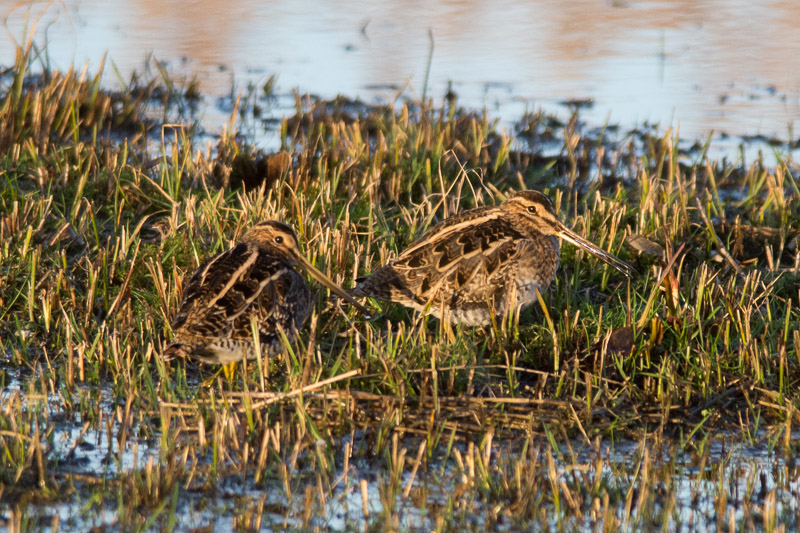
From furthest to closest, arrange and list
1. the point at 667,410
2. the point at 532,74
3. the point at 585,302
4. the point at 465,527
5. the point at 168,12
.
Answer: the point at 168,12
the point at 532,74
the point at 585,302
the point at 667,410
the point at 465,527

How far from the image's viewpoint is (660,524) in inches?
145

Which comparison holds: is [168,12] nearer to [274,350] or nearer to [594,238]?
[594,238]

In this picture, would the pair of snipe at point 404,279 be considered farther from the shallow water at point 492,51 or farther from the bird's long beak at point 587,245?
the shallow water at point 492,51

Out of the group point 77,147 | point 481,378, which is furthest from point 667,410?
point 77,147

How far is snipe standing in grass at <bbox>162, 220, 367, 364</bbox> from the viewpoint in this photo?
15.6 feet

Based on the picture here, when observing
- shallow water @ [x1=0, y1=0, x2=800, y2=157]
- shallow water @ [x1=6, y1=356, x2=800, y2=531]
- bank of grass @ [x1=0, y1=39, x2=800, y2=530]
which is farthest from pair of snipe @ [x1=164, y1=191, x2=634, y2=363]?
shallow water @ [x1=0, y1=0, x2=800, y2=157]

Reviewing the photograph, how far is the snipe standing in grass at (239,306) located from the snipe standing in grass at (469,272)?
0.52m

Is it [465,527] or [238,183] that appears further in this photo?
[238,183]

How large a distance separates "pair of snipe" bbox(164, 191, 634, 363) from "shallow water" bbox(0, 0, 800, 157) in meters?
3.46

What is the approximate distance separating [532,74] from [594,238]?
5.04 m

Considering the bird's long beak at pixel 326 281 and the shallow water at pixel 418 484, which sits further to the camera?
the bird's long beak at pixel 326 281

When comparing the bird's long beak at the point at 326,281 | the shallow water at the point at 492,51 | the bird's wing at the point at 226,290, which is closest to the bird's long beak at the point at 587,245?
the bird's long beak at the point at 326,281

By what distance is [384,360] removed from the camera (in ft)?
15.6

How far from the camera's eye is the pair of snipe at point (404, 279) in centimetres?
482
